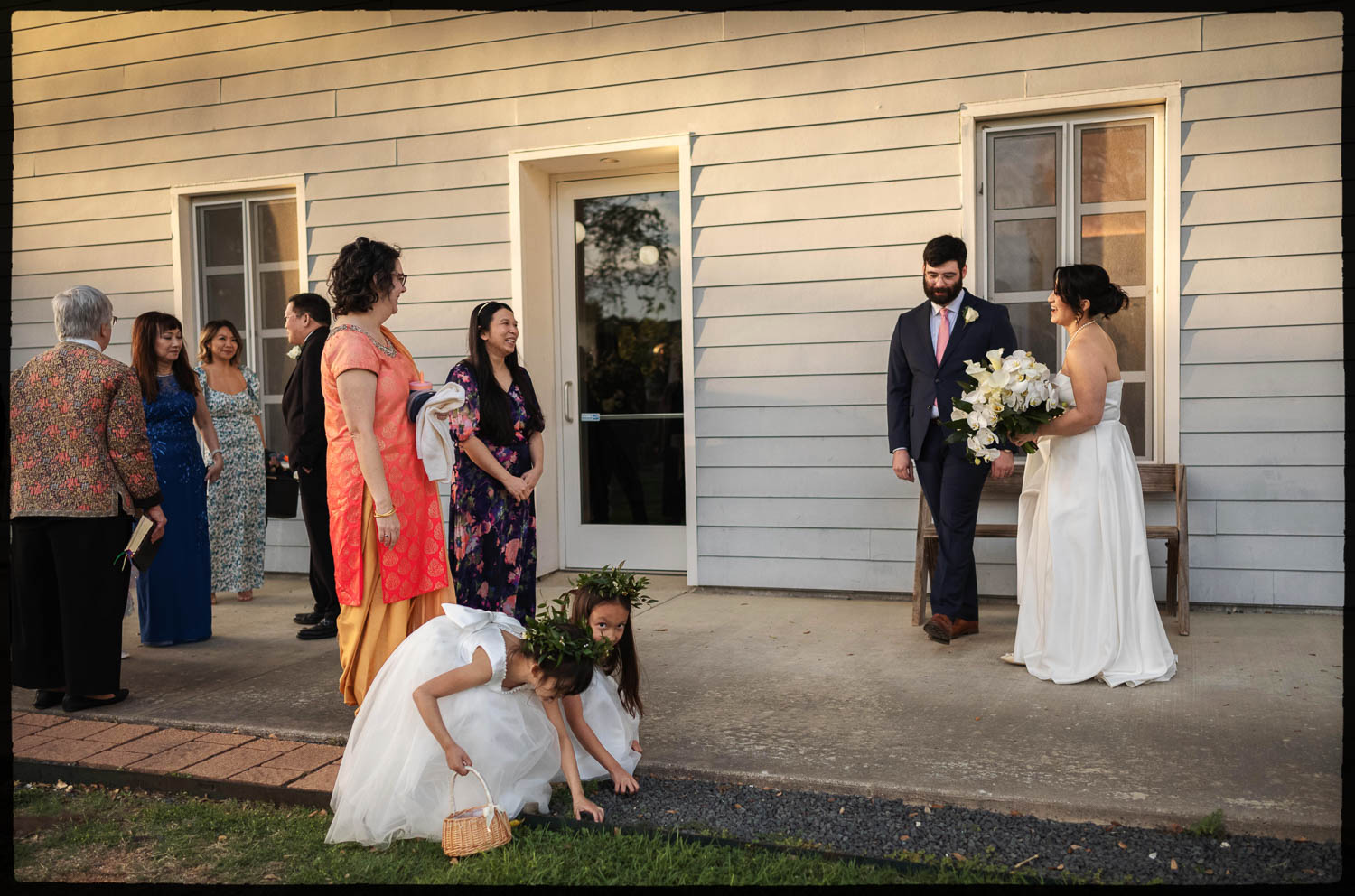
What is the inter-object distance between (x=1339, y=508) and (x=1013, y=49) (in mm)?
2730

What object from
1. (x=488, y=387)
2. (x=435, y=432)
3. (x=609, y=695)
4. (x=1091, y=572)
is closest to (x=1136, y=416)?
(x=1091, y=572)

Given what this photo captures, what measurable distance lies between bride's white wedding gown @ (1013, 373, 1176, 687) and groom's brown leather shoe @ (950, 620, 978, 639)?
475 mm

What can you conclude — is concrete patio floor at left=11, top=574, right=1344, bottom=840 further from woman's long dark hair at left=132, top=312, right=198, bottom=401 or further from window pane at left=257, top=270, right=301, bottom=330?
window pane at left=257, top=270, right=301, bottom=330

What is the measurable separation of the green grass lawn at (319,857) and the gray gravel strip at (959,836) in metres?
0.12

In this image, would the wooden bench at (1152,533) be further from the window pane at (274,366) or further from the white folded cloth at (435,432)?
the window pane at (274,366)

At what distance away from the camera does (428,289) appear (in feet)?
22.7

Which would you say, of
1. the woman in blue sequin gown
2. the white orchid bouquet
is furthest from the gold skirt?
the white orchid bouquet

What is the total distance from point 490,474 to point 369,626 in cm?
89

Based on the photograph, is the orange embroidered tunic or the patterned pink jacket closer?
the orange embroidered tunic

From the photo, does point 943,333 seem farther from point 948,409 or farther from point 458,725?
point 458,725

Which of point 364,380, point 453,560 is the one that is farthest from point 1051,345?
point 364,380

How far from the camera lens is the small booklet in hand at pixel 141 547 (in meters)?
4.41

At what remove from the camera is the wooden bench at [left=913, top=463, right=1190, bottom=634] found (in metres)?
5.17

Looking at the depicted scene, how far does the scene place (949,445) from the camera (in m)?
5.14
